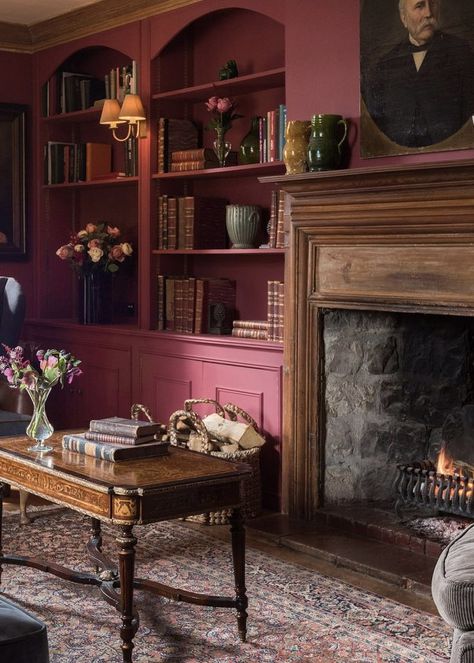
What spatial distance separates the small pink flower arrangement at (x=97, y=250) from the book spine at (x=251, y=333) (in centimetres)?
108

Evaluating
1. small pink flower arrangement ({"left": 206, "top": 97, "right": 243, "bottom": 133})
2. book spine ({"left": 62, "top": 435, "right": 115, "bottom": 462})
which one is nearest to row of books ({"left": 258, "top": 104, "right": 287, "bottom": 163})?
small pink flower arrangement ({"left": 206, "top": 97, "right": 243, "bottom": 133})

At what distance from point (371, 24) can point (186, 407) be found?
6.82ft

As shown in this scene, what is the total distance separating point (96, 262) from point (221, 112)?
1.32 m

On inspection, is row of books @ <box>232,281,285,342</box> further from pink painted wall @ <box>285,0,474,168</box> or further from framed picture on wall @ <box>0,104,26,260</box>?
framed picture on wall @ <box>0,104,26,260</box>


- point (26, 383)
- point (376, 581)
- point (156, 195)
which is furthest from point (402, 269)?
point (156, 195)

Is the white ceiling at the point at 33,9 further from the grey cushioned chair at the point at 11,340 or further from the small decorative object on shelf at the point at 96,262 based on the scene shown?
the grey cushioned chair at the point at 11,340

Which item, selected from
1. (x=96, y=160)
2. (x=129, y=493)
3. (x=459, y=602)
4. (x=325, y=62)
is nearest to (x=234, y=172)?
(x=325, y=62)

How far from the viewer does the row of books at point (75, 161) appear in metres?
6.50

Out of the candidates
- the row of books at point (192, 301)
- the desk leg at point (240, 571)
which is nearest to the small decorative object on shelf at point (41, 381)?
the desk leg at point (240, 571)

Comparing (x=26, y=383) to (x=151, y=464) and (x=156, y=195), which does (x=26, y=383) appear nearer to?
(x=151, y=464)

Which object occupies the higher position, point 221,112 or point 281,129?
point 221,112

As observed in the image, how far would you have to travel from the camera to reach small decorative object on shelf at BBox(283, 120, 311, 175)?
4625 mm

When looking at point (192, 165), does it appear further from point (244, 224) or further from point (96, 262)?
point (96, 262)

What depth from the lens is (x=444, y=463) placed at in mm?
4512
